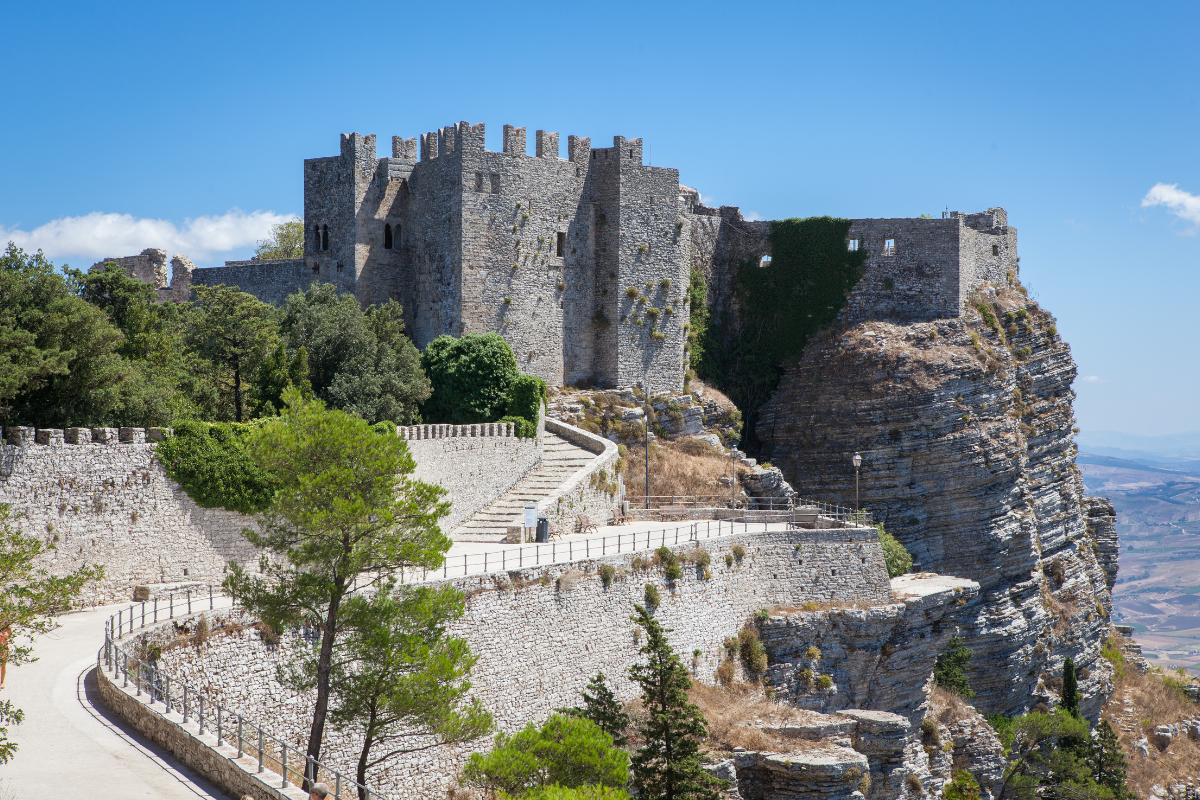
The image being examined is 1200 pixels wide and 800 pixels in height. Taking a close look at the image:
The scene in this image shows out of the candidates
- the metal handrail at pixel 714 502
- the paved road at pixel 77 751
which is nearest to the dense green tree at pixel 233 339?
the metal handrail at pixel 714 502

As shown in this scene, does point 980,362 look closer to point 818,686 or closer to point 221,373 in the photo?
point 818,686

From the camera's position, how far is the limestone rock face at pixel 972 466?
2055 inches

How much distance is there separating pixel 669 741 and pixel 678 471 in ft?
75.8

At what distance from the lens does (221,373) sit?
3725 cm

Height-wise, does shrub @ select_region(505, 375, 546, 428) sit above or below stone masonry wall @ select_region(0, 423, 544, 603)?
above

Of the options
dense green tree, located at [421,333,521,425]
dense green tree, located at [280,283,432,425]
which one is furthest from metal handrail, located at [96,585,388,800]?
dense green tree, located at [421,333,521,425]

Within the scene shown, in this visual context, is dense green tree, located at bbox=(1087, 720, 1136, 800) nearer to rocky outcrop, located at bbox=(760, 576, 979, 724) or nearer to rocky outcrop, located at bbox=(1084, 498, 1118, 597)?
rocky outcrop, located at bbox=(760, 576, 979, 724)

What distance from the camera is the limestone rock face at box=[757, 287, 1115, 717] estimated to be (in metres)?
52.2

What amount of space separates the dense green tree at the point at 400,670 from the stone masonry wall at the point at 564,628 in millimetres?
1560

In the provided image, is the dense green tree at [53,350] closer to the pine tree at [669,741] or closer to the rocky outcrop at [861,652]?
the pine tree at [669,741]

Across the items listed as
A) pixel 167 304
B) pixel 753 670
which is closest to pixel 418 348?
pixel 167 304

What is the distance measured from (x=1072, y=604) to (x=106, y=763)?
49624mm

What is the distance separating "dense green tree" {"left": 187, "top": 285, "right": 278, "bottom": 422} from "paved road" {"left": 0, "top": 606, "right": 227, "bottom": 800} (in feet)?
56.9

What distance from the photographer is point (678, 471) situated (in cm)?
4866
